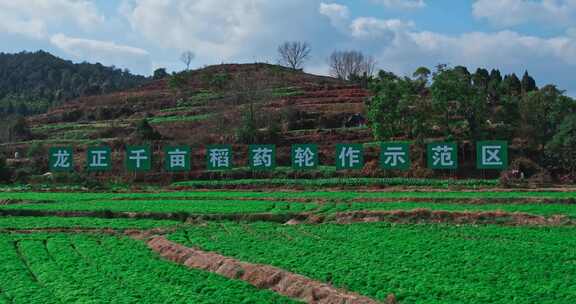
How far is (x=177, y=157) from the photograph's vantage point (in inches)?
1742

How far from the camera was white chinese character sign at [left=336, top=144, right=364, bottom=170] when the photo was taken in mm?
41500

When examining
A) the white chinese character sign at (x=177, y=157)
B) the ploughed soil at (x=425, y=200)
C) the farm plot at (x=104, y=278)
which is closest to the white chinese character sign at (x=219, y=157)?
the white chinese character sign at (x=177, y=157)

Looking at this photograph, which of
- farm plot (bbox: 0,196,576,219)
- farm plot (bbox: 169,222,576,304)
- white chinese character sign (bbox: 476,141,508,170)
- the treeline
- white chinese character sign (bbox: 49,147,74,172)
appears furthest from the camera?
the treeline

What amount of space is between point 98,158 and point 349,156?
59.5 ft

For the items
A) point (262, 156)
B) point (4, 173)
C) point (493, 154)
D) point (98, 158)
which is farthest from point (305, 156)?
point (4, 173)

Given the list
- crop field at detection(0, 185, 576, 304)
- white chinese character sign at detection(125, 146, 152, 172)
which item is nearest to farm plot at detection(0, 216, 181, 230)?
crop field at detection(0, 185, 576, 304)

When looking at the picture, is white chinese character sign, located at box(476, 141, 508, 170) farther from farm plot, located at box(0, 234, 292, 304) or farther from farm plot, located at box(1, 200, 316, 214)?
farm plot, located at box(0, 234, 292, 304)

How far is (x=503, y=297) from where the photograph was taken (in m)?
14.1

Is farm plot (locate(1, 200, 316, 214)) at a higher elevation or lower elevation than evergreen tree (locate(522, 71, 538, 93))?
lower

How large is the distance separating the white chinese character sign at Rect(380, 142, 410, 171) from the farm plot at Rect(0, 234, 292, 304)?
2165 cm

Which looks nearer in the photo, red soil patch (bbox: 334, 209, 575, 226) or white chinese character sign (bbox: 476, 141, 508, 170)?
red soil patch (bbox: 334, 209, 575, 226)

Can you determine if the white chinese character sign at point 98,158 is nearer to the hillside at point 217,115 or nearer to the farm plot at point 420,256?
the hillside at point 217,115

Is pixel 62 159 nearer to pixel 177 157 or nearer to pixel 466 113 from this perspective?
pixel 177 157

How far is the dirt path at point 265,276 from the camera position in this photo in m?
14.6
